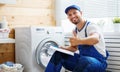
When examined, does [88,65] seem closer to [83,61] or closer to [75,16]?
[83,61]

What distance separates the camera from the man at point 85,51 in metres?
2.45

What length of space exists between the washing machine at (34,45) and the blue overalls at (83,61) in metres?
0.55

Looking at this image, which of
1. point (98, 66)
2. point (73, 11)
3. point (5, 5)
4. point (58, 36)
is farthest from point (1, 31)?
point (98, 66)

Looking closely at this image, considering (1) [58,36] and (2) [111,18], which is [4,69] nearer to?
(1) [58,36]

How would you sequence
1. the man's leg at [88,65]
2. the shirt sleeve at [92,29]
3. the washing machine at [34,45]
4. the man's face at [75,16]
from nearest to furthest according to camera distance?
the man's leg at [88,65]
the shirt sleeve at [92,29]
the man's face at [75,16]
the washing machine at [34,45]

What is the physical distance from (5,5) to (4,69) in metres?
1.07

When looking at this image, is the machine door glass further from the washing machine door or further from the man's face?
the man's face

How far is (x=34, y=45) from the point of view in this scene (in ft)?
10.8

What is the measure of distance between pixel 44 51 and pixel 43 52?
0.03m

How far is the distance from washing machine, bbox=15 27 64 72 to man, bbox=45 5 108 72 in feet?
1.80

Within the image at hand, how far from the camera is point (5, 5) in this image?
11.6ft

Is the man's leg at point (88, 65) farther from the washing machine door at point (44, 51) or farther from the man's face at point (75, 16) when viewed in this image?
the washing machine door at point (44, 51)

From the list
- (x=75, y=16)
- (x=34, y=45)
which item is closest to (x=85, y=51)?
(x=75, y=16)

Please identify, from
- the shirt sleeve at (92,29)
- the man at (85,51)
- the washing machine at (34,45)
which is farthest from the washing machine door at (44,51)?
the shirt sleeve at (92,29)
